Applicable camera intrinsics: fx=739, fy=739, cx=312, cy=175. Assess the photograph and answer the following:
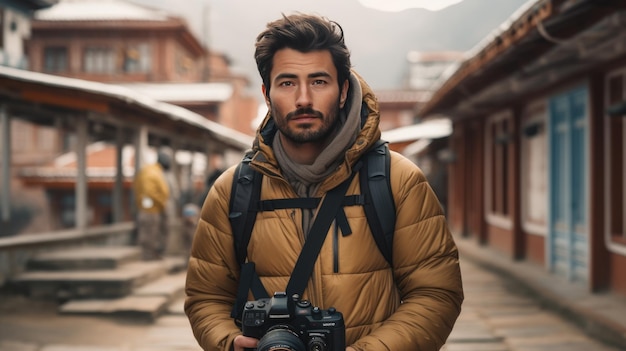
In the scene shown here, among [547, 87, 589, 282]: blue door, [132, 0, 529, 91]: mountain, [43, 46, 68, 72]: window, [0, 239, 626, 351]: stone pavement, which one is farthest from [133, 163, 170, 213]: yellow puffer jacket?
[132, 0, 529, 91]: mountain

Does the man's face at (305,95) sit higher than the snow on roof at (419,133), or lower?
lower

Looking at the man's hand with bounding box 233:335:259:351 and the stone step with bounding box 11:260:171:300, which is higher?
the man's hand with bounding box 233:335:259:351

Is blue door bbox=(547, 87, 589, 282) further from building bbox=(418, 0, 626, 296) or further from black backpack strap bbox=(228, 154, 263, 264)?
black backpack strap bbox=(228, 154, 263, 264)

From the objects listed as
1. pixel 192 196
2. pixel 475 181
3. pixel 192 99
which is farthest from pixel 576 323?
pixel 192 99

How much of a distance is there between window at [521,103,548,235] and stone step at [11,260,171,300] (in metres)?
6.70

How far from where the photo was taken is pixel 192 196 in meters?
18.9

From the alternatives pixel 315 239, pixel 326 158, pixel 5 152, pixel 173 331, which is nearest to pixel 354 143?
pixel 326 158

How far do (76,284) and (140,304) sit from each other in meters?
1.22

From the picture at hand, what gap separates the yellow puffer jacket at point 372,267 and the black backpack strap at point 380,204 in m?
0.02

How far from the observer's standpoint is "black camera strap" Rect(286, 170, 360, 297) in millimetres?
2264

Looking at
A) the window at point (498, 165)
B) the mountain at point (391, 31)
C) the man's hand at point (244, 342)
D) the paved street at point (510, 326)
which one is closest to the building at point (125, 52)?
the window at point (498, 165)

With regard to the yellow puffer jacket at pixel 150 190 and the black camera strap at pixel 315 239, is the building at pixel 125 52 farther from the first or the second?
the black camera strap at pixel 315 239

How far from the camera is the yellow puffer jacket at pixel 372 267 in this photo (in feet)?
7.50

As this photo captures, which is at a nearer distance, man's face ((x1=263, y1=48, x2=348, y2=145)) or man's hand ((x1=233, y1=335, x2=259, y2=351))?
man's hand ((x1=233, y1=335, x2=259, y2=351))
